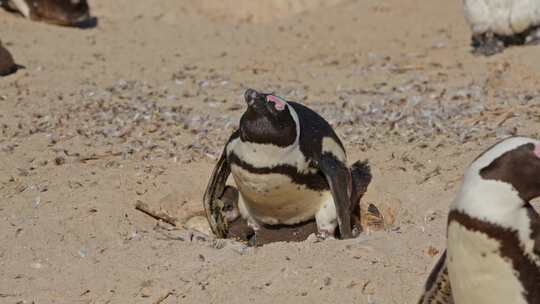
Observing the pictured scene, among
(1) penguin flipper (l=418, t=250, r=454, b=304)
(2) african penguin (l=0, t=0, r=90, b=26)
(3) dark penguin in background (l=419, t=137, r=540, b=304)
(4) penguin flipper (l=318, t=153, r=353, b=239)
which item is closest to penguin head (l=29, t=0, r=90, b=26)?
(2) african penguin (l=0, t=0, r=90, b=26)

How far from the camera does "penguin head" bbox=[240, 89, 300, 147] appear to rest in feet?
17.2

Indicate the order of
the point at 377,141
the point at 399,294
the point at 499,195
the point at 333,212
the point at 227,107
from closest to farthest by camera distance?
the point at 499,195, the point at 399,294, the point at 333,212, the point at 377,141, the point at 227,107

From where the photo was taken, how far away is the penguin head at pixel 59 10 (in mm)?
11547

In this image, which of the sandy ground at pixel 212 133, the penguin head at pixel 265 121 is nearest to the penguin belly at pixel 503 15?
the sandy ground at pixel 212 133

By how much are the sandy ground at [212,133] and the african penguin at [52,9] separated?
0.17 meters

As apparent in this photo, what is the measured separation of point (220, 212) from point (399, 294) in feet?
6.24

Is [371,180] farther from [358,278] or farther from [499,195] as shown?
[499,195]

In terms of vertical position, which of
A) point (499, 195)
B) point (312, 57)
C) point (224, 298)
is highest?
point (499, 195)

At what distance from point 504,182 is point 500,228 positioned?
0.50ft

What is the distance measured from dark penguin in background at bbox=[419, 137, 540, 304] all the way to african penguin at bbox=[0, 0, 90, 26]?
8.80 meters

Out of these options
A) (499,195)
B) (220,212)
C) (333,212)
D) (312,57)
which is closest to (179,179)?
(220,212)

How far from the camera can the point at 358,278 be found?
445 centimetres

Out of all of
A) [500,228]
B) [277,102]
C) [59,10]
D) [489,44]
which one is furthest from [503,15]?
[500,228]

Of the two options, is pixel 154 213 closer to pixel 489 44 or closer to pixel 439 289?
pixel 439 289
